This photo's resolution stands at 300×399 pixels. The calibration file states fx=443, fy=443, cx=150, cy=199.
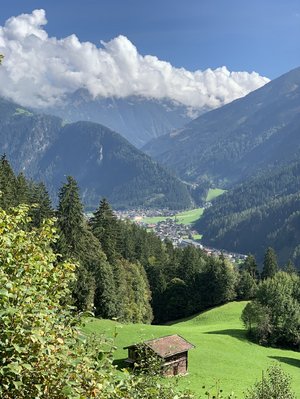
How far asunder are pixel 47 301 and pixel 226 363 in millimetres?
57125

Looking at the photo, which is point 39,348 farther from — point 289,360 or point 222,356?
point 289,360

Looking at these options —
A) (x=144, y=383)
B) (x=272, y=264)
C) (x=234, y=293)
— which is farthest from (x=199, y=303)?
(x=144, y=383)

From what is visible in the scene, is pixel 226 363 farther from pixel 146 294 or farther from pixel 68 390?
pixel 68 390

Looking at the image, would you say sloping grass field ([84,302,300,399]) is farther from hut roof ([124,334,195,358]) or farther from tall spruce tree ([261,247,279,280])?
tall spruce tree ([261,247,279,280])

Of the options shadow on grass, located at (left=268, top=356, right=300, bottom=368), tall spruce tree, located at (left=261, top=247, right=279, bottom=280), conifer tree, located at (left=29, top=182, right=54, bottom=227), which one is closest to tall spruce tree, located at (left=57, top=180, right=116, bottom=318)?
conifer tree, located at (left=29, top=182, right=54, bottom=227)

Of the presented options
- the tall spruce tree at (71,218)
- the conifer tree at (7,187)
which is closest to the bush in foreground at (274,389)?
the conifer tree at (7,187)

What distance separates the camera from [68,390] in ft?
26.5

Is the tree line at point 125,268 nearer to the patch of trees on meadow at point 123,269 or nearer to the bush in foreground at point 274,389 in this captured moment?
the patch of trees on meadow at point 123,269

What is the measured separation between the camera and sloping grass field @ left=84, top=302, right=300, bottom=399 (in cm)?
5369

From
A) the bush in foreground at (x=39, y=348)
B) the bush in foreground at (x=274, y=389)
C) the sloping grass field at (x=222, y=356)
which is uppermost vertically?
the bush in foreground at (x=39, y=348)

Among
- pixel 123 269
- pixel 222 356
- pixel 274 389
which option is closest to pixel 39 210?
pixel 123 269

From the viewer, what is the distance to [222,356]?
2566 inches

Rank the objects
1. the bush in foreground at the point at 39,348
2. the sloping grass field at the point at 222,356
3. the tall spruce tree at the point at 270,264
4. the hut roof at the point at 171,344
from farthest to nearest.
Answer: the tall spruce tree at the point at 270,264, the sloping grass field at the point at 222,356, the hut roof at the point at 171,344, the bush in foreground at the point at 39,348

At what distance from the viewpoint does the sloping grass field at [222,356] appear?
176ft
